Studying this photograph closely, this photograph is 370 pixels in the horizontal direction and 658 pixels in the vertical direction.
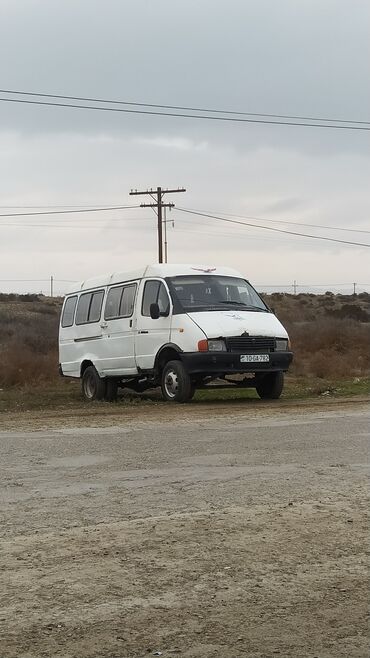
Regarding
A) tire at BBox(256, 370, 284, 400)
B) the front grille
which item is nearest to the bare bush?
tire at BBox(256, 370, 284, 400)

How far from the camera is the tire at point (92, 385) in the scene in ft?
53.8

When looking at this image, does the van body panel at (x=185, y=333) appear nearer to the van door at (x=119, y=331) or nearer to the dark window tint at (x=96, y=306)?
the van door at (x=119, y=331)

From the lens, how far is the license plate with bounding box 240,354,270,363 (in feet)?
45.6

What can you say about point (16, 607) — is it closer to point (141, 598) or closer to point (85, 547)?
point (141, 598)

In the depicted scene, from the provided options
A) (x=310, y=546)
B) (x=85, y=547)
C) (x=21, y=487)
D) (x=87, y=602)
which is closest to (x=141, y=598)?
(x=87, y=602)

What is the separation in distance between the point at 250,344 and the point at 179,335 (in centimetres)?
116

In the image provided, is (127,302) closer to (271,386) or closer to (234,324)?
(234,324)

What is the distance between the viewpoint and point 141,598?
436 cm

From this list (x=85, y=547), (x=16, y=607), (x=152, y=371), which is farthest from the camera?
(x=152, y=371)

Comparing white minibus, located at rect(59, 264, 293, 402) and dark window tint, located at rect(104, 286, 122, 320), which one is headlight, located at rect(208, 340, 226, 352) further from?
dark window tint, located at rect(104, 286, 122, 320)

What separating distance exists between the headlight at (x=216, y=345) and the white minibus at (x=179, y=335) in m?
0.02

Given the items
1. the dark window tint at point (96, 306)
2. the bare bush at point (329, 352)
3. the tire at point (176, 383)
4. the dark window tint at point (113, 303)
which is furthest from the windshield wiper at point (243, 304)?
the bare bush at point (329, 352)

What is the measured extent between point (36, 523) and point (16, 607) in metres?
1.60

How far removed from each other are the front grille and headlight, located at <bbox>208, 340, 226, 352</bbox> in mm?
82
